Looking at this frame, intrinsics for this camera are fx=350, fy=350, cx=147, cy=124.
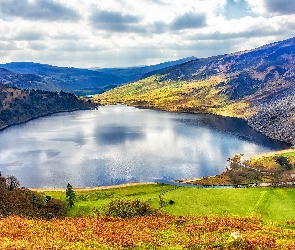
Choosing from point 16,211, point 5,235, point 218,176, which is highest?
point 5,235

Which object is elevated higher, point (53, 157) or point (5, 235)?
point (5, 235)

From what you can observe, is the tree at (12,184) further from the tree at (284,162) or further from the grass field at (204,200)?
the tree at (284,162)

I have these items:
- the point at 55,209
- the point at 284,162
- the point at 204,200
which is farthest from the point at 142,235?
the point at 284,162

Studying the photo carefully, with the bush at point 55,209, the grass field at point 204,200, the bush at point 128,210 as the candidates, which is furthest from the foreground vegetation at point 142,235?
the grass field at point 204,200

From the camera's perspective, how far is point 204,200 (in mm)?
114062

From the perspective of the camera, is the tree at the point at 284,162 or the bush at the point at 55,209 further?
the tree at the point at 284,162

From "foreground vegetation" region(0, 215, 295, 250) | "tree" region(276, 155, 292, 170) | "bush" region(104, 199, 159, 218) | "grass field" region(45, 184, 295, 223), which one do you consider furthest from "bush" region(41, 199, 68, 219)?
"tree" region(276, 155, 292, 170)

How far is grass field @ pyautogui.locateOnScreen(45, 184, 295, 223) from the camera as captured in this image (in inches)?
3989

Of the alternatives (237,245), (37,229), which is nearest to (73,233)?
(37,229)

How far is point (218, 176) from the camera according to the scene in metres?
152

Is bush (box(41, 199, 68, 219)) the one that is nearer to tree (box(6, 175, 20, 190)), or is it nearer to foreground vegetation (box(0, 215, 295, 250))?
tree (box(6, 175, 20, 190))

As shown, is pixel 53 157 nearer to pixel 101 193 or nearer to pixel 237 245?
pixel 101 193

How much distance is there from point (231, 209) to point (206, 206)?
765 cm

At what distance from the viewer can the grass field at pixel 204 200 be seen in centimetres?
10131
